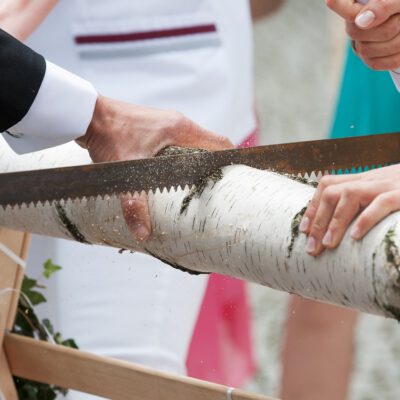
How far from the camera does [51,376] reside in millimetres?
1754

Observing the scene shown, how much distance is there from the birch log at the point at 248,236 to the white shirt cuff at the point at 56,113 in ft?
0.34

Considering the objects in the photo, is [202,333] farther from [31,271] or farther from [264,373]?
[264,373]

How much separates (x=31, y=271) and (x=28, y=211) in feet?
2.66

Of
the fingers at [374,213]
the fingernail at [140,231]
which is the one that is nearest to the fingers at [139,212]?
the fingernail at [140,231]

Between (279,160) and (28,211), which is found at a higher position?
(279,160)

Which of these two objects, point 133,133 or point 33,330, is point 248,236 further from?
point 33,330

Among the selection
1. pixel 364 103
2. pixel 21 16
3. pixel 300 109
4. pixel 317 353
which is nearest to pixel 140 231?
pixel 21 16

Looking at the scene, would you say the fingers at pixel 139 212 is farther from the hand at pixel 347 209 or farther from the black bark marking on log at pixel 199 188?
the hand at pixel 347 209

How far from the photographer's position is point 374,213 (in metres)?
1.27

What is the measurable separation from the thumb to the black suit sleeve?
19.5 inches

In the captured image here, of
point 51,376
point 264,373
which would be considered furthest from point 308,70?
point 51,376

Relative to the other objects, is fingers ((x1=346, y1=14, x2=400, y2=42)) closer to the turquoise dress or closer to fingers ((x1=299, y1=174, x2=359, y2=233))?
fingers ((x1=299, y1=174, x2=359, y2=233))

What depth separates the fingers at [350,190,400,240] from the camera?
1.27 meters

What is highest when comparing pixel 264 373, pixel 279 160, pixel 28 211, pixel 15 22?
pixel 15 22
